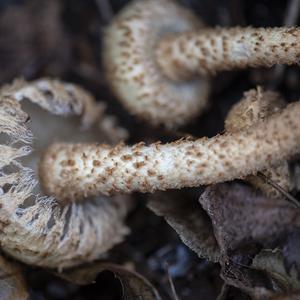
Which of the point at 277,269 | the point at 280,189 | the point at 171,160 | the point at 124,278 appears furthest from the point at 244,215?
the point at 124,278

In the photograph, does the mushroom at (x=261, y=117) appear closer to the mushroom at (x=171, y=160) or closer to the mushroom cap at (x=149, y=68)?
the mushroom at (x=171, y=160)

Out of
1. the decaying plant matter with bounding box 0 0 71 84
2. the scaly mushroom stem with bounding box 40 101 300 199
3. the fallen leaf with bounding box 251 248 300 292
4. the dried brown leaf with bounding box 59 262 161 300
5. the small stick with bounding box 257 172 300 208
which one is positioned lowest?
the dried brown leaf with bounding box 59 262 161 300

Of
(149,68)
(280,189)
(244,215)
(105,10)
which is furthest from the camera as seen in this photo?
(105,10)

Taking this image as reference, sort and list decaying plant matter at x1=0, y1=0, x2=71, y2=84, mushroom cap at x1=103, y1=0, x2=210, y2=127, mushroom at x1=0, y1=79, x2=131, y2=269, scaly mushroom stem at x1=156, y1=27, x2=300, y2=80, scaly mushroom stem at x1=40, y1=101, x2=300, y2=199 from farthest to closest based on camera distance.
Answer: decaying plant matter at x1=0, y1=0, x2=71, y2=84 < mushroom cap at x1=103, y1=0, x2=210, y2=127 < mushroom at x1=0, y1=79, x2=131, y2=269 < scaly mushroom stem at x1=156, y1=27, x2=300, y2=80 < scaly mushroom stem at x1=40, y1=101, x2=300, y2=199

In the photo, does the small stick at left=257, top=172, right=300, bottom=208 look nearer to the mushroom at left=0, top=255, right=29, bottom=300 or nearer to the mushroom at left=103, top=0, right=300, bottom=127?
the mushroom at left=103, top=0, right=300, bottom=127

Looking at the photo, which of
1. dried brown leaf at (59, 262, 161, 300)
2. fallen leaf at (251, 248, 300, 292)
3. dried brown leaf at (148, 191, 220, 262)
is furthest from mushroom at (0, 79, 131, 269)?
fallen leaf at (251, 248, 300, 292)

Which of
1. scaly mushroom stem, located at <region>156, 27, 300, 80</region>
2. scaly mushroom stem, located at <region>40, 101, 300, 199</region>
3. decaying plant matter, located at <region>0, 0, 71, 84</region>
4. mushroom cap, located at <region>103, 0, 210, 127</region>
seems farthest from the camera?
decaying plant matter, located at <region>0, 0, 71, 84</region>

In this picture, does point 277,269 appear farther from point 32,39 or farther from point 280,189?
point 32,39

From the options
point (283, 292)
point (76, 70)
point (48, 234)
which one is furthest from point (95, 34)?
point (283, 292)
